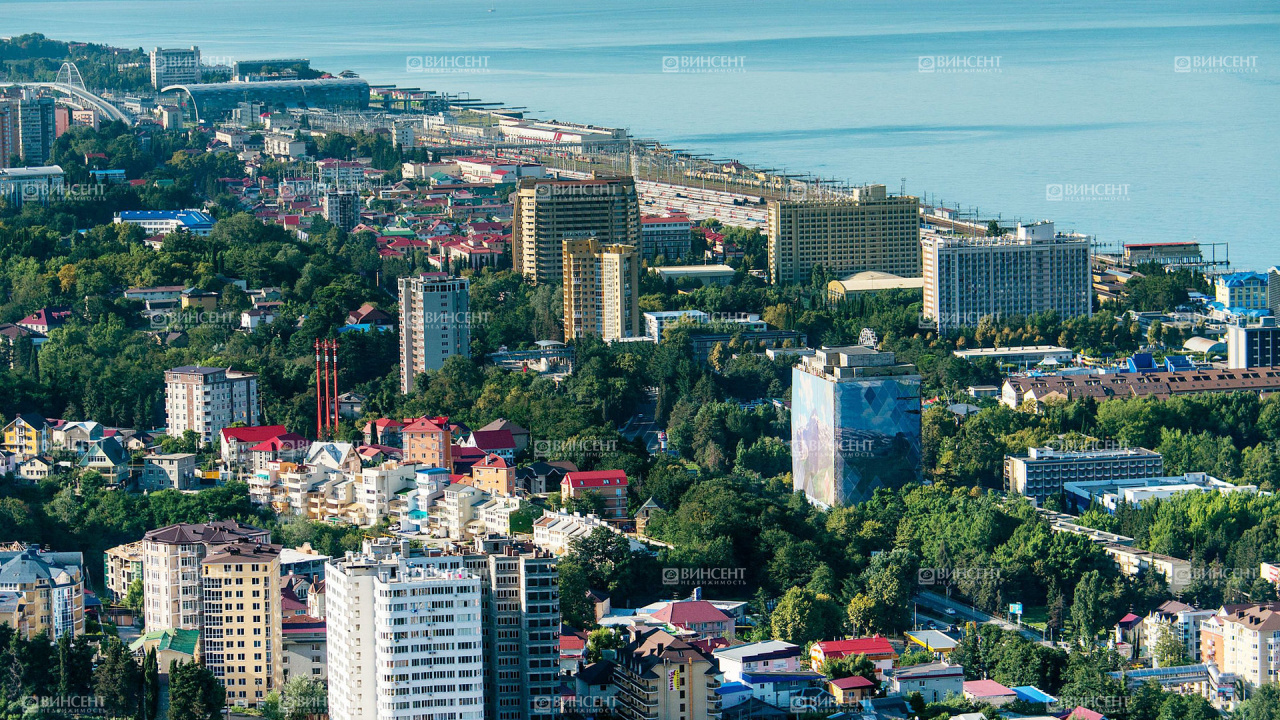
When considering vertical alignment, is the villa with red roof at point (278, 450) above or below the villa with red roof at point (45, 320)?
below

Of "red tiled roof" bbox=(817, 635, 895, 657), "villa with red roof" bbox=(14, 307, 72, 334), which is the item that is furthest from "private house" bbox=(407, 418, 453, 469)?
"villa with red roof" bbox=(14, 307, 72, 334)

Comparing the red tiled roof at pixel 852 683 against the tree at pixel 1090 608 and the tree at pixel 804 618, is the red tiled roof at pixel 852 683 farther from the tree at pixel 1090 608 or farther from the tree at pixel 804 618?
the tree at pixel 1090 608

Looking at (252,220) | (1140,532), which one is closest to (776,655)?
(1140,532)

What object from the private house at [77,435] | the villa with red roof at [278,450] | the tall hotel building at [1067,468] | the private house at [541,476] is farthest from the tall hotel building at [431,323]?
the tall hotel building at [1067,468]

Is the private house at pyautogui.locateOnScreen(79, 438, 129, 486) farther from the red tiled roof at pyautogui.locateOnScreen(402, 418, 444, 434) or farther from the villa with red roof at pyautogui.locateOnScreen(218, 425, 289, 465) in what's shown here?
the red tiled roof at pyautogui.locateOnScreen(402, 418, 444, 434)

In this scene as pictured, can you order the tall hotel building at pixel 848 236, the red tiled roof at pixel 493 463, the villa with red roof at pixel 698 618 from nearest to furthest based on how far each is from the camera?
1. the villa with red roof at pixel 698 618
2. the red tiled roof at pixel 493 463
3. the tall hotel building at pixel 848 236

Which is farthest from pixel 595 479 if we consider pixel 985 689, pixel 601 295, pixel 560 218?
pixel 560 218
